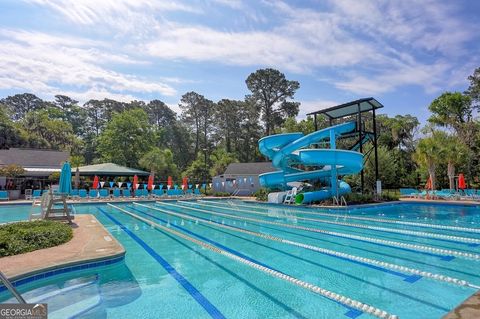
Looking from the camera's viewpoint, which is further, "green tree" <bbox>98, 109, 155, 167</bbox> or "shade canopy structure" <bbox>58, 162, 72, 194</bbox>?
"green tree" <bbox>98, 109, 155, 167</bbox>

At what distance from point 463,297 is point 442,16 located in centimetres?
1193

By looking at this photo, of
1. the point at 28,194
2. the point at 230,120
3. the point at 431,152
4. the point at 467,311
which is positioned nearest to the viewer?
the point at 467,311

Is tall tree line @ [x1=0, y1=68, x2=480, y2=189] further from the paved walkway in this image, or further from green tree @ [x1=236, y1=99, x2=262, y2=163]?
the paved walkway

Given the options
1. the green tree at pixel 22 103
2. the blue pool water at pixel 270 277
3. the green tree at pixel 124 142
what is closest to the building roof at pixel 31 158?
the green tree at pixel 124 142

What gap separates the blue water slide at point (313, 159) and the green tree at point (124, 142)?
985 inches

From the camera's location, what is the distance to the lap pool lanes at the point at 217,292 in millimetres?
4312

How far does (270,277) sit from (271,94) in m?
45.1

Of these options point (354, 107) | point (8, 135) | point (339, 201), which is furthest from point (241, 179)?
point (8, 135)

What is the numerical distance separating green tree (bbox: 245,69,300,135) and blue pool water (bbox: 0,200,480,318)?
Result: 130ft

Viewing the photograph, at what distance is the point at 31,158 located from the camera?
29734 mm

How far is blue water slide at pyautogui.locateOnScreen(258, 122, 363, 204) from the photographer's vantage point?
57.9 ft

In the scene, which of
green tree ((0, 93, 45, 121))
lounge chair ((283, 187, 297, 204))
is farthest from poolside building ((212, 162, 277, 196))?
green tree ((0, 93, 45, 121))

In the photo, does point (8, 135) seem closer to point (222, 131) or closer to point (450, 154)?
point (222, 131)

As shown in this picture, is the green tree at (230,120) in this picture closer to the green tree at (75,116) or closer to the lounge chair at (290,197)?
the green tree at (75,116)
